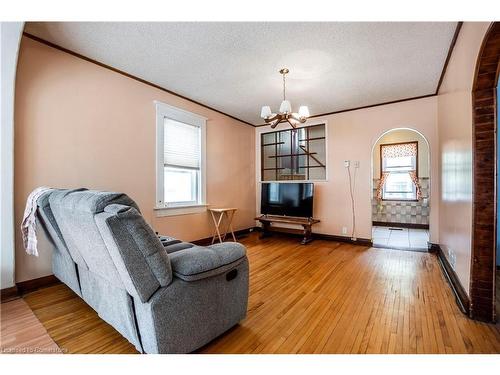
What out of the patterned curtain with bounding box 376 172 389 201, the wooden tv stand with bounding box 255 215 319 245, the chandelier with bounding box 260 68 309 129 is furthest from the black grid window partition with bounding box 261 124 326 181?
the patterned curtain with bounding box 376 172 389 201

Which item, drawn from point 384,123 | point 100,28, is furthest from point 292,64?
point 384,123

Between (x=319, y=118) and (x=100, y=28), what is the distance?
3.86 m

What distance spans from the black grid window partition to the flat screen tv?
495 millimetres

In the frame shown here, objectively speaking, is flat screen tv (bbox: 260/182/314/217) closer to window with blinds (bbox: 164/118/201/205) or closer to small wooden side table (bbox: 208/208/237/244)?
small wooden side table (bbox: 208/208/237/244)

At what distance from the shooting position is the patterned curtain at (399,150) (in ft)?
19.8

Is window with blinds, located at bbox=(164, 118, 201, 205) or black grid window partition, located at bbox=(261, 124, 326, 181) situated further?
black grid window partition, located at bbox=(261, 124, 326, 181)

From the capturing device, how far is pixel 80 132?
2.76m

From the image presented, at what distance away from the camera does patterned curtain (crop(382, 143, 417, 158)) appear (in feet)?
19.8

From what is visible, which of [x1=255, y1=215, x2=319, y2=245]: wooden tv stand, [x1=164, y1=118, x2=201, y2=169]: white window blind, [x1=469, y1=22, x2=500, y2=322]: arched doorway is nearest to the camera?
[x1=469, y1=22, x2=500, y2=322]: arched doorway

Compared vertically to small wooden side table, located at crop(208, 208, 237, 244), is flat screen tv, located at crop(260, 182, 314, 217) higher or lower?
higher

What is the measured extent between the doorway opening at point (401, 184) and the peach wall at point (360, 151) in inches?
60.8

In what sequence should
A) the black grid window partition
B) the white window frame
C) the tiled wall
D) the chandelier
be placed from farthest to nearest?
the tiled wall, the black grid window partition, the white window frame, the chandelier

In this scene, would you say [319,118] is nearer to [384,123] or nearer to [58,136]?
[384,123]

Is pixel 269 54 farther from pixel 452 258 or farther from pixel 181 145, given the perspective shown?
pixel 452 258
